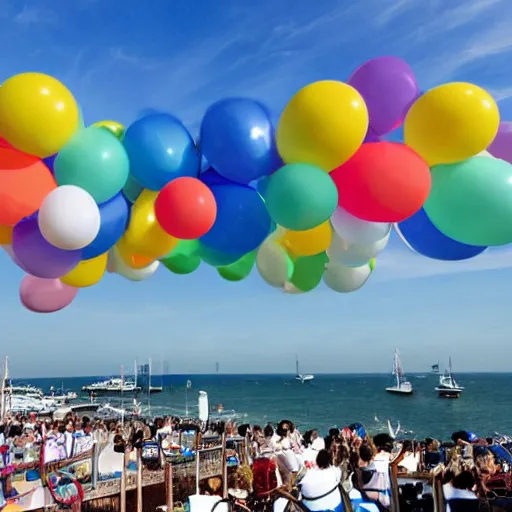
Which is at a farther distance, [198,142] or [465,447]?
[465,447]

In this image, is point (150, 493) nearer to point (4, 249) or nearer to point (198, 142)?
point (4, 249)

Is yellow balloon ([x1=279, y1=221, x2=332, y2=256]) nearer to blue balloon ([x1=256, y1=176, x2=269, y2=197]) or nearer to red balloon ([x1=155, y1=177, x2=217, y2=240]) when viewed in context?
blue balloon ([x1=256, y1=176, x2=269, y2=197])

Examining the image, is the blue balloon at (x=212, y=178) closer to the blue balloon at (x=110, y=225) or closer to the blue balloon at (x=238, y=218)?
the blue balloon at (x=238, y=218)

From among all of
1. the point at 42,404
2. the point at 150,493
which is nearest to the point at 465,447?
the point at 150,493

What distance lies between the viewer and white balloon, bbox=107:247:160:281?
17.0 ft

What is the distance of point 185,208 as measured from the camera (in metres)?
4.11

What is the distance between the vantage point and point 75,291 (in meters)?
5.64

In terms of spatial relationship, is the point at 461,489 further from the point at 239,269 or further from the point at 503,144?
the point at 503,144

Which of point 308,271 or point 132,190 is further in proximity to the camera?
point 308,271

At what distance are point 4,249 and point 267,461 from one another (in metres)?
3.22

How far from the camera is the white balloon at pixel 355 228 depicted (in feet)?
15.2

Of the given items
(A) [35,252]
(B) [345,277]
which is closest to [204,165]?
(A) [35,252]

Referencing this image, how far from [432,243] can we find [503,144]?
876 millimetres

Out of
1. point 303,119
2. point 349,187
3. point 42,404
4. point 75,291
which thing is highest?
point 303,119
